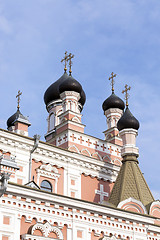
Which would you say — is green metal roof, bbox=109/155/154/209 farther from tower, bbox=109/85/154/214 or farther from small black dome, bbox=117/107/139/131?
small black dome, bbox=117/107/139/131

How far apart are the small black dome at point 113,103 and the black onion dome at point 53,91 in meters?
2.50

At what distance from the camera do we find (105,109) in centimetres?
2125

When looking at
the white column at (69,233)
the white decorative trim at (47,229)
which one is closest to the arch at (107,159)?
the white column at (69,233)

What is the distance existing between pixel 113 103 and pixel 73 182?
6577 mm

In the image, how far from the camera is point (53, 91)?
22.0m

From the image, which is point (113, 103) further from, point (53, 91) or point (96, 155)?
point (96, 155)

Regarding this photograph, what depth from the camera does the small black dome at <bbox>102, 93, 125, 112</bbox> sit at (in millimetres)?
20969

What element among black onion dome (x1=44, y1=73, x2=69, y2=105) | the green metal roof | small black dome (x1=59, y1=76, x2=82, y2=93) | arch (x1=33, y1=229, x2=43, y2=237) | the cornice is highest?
black onion dome (x1=44, y1=73, x2=69, y2=105)

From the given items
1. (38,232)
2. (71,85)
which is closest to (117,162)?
(71,85)

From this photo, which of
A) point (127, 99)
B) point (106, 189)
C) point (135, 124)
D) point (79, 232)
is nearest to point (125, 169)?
point (106, 189)

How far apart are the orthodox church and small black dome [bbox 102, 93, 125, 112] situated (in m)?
0.02

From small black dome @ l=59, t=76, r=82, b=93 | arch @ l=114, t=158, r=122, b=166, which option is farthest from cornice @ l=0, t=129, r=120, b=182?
small black dome @ l=59, t=76, r=82, b=93

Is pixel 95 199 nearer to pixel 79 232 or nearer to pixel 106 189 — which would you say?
pixel 106 189

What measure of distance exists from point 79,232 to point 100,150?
24.0ft
